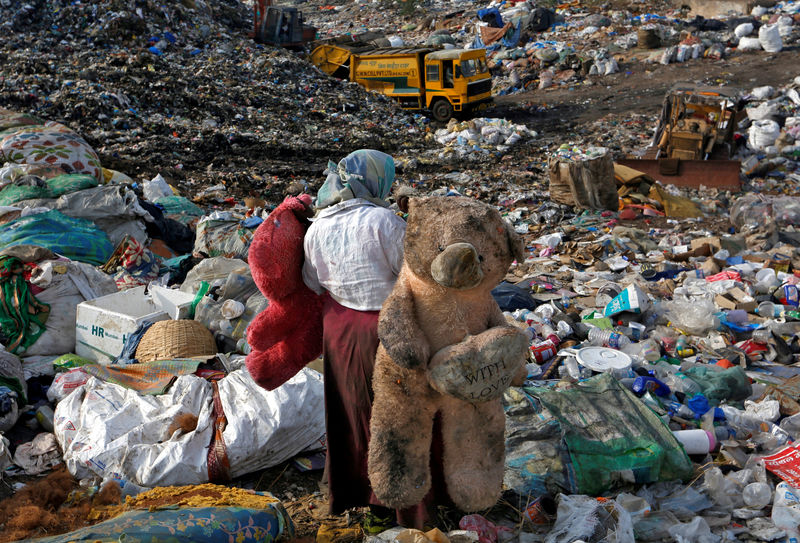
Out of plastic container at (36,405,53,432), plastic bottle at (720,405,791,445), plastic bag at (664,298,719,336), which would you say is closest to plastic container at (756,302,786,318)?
plastic bag at (664,298,719,336)

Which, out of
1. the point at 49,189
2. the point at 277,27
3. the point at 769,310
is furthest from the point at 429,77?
the point at 769,310

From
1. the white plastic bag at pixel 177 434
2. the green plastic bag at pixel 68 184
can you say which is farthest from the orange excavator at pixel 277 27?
the white plastic bag at pixel 177 434

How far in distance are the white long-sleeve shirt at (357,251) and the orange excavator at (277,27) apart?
15.8 metres

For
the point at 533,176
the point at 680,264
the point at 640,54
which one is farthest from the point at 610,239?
the point at 640,54

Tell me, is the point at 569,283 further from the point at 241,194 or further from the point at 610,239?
the point at 241,194

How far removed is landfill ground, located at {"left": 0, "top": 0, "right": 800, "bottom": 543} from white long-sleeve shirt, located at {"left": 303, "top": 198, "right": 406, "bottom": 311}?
436 mm

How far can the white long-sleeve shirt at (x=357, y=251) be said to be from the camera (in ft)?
6.93

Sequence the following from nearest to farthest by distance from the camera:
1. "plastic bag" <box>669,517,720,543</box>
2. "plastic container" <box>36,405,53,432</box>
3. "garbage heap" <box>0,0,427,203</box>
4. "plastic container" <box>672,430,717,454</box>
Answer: "plastic bag" <box>669,517,720,543</box>, "plastic container" <box>672,430,717,454</box>, "plastic container" <box>36,405,53,432</box>, "garbage heap" <box>0,0,427,203</box>

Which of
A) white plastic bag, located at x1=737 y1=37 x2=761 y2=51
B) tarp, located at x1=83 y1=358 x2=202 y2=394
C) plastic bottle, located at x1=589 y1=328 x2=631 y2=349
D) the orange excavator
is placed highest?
the orange excavator

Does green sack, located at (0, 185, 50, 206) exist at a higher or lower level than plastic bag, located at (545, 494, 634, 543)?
higher

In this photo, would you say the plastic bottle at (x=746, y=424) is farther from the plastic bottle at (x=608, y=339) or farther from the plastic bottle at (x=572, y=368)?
the plastic bottle at (x=608, y=339)

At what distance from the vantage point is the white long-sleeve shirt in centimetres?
211

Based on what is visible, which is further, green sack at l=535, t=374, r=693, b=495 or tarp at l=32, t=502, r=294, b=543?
green sack at l=535, t=374, r=693, b=495

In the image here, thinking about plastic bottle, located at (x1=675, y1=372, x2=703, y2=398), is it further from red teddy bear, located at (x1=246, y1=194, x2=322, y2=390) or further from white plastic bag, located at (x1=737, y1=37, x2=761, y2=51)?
white plastic bag, located at (x1=737, y1=37, x2=761, y2=51)
